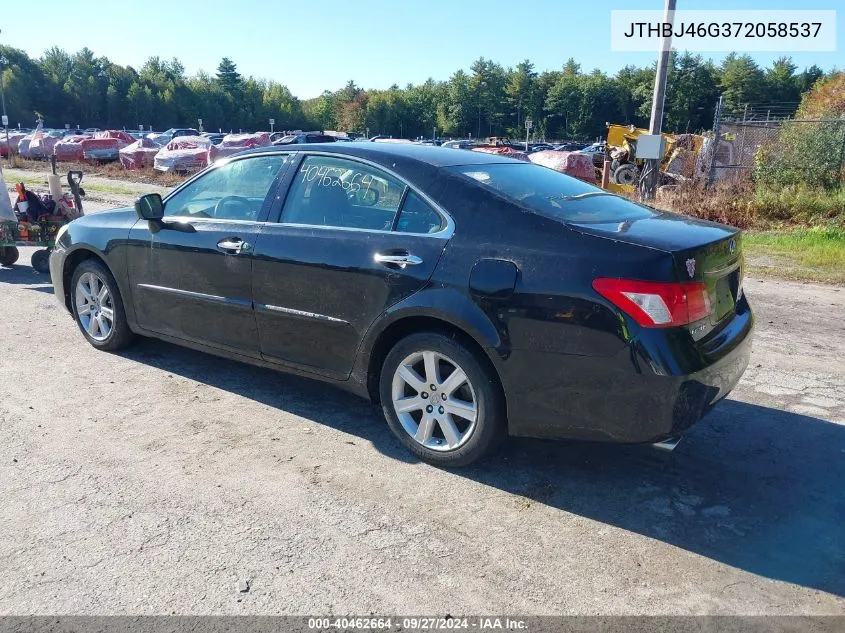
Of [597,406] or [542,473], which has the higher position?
[597,406]

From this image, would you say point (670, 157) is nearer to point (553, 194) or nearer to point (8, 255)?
point (8, 255)

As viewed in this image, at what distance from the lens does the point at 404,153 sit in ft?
13.8

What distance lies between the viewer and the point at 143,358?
5.57 m

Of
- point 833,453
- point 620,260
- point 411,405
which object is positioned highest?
point 620,260

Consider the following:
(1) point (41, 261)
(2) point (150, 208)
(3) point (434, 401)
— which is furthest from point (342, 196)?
(1) point (41, 261)

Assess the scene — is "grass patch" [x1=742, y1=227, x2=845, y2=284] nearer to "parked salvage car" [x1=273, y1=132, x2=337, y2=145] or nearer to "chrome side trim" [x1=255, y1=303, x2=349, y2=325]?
"parked salvage car" [x1=273, y1=132, x2=337, y2=145]

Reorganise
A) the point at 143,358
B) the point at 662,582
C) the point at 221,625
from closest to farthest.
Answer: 1. the point at 221,625
2. the point at 662,582
3. the point at 143,358

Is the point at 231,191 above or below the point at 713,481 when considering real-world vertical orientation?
above

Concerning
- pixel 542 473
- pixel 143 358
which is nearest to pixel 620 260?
pixel 542 473

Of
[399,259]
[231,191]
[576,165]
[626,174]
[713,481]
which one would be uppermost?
[231,191]

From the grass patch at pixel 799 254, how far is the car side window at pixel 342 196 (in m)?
7.07

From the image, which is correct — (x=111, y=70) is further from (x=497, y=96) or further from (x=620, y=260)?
(x=620, y=260)

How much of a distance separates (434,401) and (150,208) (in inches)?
102

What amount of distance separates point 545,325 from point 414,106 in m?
113
